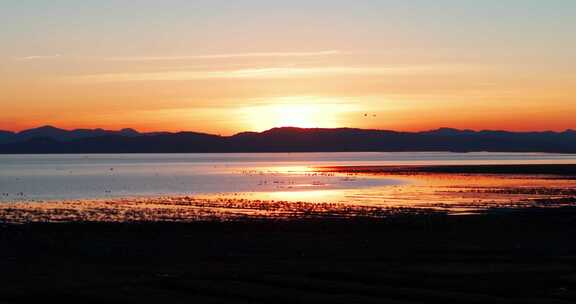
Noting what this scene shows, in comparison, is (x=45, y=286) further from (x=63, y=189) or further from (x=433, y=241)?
(x=63, y=189)

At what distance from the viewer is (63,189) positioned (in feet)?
250

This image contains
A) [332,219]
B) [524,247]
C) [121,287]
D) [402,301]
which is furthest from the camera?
[332,219]

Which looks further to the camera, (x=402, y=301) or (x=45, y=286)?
(x=45, y=286)

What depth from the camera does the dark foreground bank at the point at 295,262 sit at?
19453mm

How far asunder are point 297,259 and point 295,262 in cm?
85

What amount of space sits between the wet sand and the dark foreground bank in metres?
0.04

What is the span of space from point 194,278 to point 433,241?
40.3 ft

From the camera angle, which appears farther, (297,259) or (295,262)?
(297,259)

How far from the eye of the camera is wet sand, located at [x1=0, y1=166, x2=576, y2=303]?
64.1 ft

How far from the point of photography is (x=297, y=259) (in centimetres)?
2616

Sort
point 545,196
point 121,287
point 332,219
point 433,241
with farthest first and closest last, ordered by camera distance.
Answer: point 545,196
point 332,219
point 433,241
point 121,287

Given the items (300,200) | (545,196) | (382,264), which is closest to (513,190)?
(545,196)

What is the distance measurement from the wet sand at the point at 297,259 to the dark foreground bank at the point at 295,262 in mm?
39

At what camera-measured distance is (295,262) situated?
2531 centimetres
